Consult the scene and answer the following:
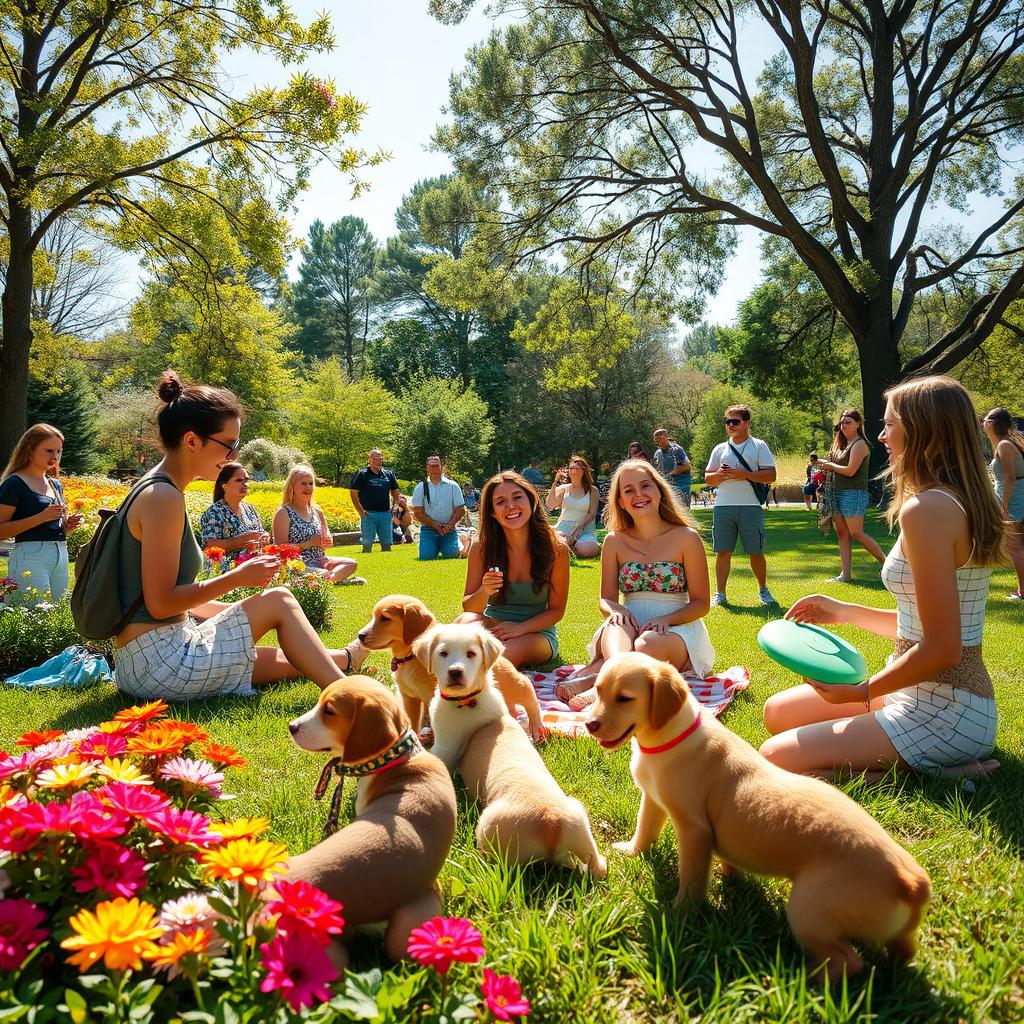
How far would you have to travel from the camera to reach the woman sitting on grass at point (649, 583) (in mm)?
5203

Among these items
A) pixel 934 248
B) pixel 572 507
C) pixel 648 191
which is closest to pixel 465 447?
pixel 648 191

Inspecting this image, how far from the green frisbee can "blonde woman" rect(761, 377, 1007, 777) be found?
0.08m

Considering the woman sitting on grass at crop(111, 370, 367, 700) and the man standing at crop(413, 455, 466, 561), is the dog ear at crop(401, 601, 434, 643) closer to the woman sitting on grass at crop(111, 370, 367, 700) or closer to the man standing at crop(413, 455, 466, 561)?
the woman sitting on grass at crop(111, 370, 367, 700)


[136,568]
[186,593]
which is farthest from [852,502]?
[136,568]

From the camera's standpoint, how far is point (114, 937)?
1.25m

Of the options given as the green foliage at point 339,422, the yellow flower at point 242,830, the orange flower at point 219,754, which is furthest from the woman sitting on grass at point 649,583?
the green foliage at point 339,422

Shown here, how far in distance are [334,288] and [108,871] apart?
2602 inches

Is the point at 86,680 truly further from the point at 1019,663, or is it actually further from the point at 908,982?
the point at 1019,663

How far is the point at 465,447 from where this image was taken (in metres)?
38.6

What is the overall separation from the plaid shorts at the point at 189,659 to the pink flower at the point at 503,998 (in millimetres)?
3580

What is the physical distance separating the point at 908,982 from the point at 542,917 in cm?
109

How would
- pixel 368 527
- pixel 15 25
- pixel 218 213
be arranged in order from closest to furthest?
pixel 15 25 < pixel 218 213 < pixel 368 527

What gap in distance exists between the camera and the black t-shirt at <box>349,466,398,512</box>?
15492mm

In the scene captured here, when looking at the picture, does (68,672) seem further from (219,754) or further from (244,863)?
(244,863)
